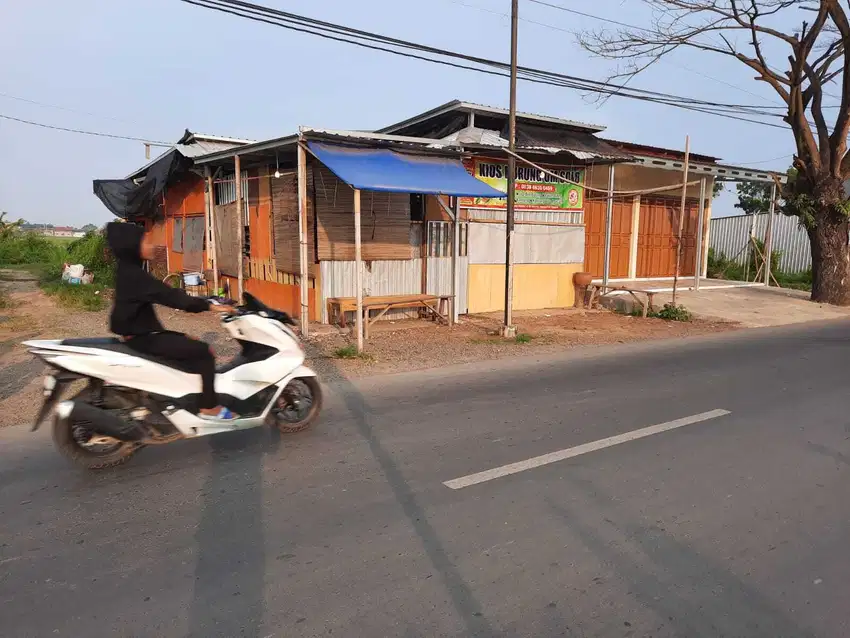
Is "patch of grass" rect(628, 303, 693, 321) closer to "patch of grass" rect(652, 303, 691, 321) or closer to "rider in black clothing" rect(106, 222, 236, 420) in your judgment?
"patch of grass" rect(652, 303, 691, 321)

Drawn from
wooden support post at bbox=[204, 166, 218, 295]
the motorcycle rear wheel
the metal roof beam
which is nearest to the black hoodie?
the motorcycle rear wheel

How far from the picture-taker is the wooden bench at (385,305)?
32.2 feet

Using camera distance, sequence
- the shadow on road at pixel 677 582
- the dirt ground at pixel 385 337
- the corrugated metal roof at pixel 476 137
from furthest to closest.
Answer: the corrugated metal roof at pixel 476 137 → the dirt ground at pixel 385 337 → the shadow on road at pixel 677 582

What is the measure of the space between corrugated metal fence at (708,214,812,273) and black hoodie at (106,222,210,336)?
71.5ft

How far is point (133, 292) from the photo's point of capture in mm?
4090

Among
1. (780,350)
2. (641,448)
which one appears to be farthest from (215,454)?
(780,350)

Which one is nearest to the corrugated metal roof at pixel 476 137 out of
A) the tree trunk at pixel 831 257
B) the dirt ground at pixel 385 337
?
the dirt ground at pixel 385 337

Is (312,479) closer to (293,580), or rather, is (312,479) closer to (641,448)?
(293,580)

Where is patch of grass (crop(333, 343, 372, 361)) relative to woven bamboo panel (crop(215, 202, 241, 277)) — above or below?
below

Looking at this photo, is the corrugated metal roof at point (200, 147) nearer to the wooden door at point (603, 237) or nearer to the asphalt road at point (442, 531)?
the wooden door at point (603, 237)

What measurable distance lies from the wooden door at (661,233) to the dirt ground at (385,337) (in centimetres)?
535

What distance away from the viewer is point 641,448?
4.81 metres

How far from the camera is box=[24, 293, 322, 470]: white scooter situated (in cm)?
400

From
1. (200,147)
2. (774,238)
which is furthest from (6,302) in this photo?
(774,238)
